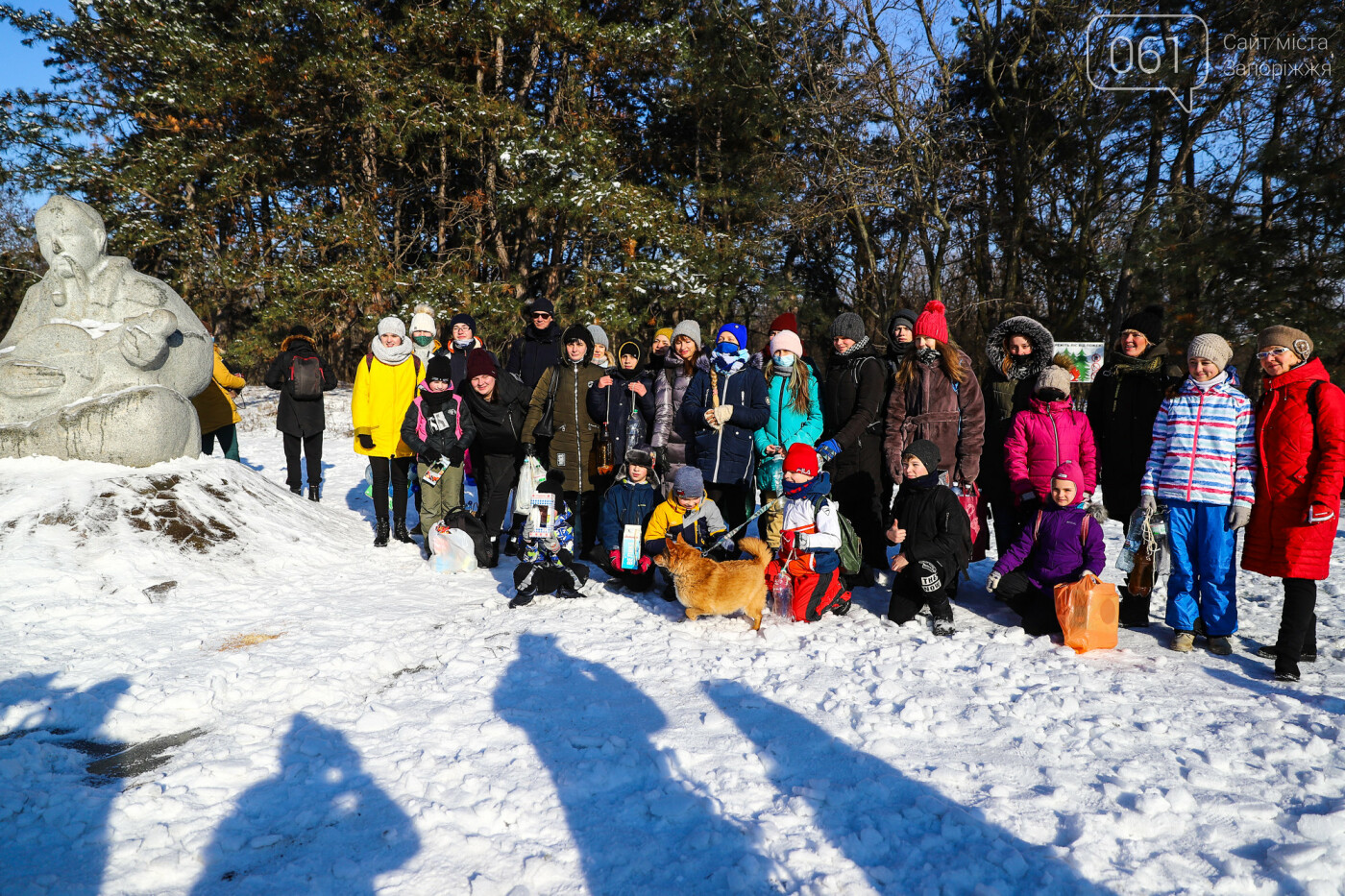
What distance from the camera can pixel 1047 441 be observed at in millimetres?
4703

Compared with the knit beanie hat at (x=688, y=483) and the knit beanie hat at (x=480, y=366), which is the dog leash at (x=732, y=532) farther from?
the knit beanie hat at (x=480, y=366)

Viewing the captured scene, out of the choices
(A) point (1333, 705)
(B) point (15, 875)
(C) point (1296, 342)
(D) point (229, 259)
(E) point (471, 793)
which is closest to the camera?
(B) point (15, 875)

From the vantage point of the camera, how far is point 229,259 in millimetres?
14062

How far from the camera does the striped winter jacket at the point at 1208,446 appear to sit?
4039mm

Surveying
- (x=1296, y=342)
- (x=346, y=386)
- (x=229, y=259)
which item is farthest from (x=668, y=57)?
(x=1296, y=342)

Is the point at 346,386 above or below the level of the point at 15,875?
above

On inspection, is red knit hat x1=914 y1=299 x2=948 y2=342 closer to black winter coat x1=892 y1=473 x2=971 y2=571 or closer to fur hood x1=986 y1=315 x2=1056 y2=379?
fur hood x1=986 y1=315 x2=1056 y2=379

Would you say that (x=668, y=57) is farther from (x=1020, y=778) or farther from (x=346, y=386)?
(x=1020, y=778)

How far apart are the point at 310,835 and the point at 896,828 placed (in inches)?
79.3

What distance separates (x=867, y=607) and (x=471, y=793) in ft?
10.4

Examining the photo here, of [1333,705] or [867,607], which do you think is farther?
[867,607]

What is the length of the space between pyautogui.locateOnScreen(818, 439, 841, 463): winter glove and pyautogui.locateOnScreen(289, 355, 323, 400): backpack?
5548 mm

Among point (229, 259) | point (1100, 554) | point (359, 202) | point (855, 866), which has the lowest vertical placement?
point (855, 866)

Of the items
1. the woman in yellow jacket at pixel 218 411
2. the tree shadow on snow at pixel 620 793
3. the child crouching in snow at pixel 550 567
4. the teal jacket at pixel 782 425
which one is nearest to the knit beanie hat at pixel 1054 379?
the teal jacket at pixel 782 425
